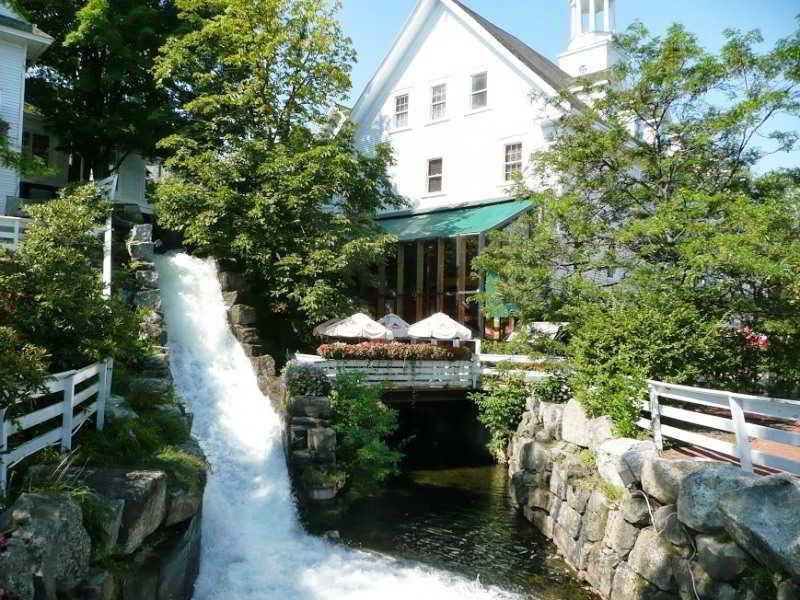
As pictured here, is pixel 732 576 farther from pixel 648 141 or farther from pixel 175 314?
pixel 175 314

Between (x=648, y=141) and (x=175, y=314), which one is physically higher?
(x=648, y=141)

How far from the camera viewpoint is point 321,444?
41.5 ft

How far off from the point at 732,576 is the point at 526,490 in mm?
6227

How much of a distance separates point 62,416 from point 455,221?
16.1 meters

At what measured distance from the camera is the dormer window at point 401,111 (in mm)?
25984

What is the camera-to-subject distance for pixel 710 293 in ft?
37.7

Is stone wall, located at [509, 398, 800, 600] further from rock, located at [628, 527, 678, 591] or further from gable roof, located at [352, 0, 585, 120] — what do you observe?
gable roof, located at [352, 0, 585, 120]

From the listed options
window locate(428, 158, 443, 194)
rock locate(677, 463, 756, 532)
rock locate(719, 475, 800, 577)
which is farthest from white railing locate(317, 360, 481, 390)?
window locate(428, 158, 443, 194)

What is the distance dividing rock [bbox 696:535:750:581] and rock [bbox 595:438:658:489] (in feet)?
5.66

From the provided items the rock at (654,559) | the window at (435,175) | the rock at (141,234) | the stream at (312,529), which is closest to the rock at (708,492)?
the rock at (654,559)

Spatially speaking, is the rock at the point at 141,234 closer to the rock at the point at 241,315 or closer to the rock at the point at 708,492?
the rock at the point at 241,315

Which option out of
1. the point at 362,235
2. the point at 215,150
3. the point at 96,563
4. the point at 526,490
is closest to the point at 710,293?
the point at 526,490

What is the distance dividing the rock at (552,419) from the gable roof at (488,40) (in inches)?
468

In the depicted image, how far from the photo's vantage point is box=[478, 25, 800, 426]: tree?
436 inches
